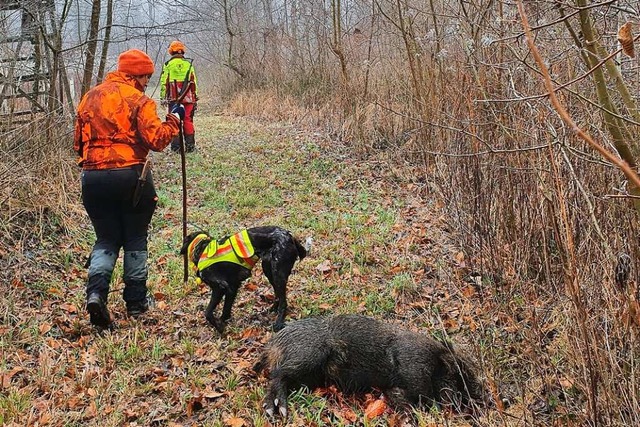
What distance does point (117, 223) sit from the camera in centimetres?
475

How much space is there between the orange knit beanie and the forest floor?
2.09 m

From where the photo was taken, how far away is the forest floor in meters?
3.61

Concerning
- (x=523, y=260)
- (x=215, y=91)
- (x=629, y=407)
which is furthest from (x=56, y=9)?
(x=215, y=91)

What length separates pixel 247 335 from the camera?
4648mm

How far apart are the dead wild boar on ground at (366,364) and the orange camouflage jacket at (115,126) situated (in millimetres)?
1974

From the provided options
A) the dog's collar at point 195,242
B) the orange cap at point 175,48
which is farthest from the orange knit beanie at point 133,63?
the orange cap at point 175,48

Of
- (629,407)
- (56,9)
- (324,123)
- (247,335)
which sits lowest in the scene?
(247,335)

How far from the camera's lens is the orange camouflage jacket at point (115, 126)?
4.45m

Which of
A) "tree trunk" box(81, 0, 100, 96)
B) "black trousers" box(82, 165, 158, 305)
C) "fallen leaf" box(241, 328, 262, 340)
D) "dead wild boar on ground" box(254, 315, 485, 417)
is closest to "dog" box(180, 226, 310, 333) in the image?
"fallen leaf" box(241, 328, 262, 340)

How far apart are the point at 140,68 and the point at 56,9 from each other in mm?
5008

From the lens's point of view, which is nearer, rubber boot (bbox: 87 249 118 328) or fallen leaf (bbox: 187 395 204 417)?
fallen leaf (bbox: 187 395 204 417)

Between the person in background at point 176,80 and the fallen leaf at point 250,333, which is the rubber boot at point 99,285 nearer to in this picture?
the fallen leaf at point 250,333

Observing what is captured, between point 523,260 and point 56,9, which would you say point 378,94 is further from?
point 523,260

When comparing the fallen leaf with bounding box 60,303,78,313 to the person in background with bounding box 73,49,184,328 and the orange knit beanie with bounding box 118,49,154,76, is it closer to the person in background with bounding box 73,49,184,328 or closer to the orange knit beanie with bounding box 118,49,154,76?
the person in background with bounding box 73,49,184,328
